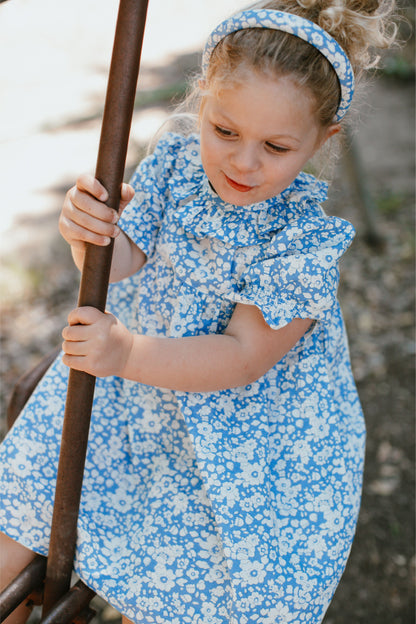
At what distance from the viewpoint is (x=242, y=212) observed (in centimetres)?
145

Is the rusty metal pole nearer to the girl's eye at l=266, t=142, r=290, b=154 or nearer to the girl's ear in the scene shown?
the girl's eye at l=266, t=142, r=290, b=154

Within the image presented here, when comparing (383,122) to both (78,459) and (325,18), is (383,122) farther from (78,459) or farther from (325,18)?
(78,459)

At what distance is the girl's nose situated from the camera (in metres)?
1.24

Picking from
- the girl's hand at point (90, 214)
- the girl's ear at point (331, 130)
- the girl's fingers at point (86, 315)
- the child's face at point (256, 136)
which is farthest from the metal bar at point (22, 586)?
the girl's ear at point (331, 130)

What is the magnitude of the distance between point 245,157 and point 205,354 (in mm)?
391

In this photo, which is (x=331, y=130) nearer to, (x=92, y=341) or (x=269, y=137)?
(x=269, y=137)

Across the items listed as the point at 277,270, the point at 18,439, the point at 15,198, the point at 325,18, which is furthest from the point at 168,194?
the point at 15,198

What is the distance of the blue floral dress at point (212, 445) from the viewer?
131 cm

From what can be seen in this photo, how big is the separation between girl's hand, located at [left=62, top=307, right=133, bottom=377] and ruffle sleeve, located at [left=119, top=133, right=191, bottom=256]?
1.13 feet

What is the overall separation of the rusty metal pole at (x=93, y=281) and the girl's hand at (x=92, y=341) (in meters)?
0.02

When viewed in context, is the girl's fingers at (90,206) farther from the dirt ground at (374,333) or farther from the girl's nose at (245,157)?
the dirt ground at (374,333)

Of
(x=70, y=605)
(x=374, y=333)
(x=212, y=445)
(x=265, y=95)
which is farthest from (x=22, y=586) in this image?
(x=374, y=333)

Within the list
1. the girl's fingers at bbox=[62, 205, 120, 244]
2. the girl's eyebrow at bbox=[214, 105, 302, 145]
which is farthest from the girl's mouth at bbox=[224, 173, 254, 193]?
the girl's fingers at bbox=[62, 205, 120, 244]

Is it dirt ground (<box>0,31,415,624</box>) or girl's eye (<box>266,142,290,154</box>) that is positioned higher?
girl's eye (<box>266,142,290,154</box>)
